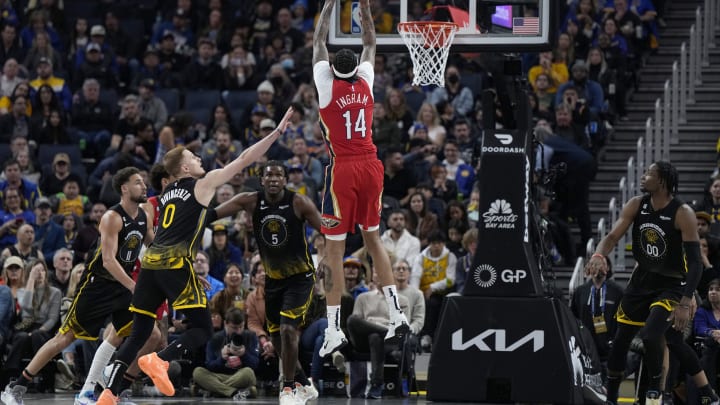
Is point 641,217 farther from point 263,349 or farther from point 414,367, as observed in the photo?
point 263,349

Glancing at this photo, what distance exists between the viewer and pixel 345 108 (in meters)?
11.4

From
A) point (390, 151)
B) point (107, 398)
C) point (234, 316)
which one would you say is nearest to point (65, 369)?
point (234, 316)

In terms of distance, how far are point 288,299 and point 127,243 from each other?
161 centimetres

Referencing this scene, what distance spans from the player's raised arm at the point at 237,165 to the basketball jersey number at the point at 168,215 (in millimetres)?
259

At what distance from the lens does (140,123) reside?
20359 mm

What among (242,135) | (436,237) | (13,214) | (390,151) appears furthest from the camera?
(242,135)

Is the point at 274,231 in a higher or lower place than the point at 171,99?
lower

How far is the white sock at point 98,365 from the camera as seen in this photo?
485 inches

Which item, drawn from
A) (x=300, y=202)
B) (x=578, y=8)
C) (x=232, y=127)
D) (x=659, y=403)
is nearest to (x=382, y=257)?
(x=300, y=202)

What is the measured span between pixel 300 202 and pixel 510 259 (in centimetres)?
205

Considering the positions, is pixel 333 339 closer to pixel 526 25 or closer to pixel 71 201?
pixel 526 25

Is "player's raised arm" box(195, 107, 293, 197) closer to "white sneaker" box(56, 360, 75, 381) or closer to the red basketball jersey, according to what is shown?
the red basketball jersey

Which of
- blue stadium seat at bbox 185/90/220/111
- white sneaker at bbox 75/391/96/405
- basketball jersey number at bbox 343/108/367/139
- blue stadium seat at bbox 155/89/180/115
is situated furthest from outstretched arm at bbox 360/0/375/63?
blue stadium seat at bbox 155/89/180/115

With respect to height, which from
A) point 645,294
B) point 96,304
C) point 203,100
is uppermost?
point 203,100
